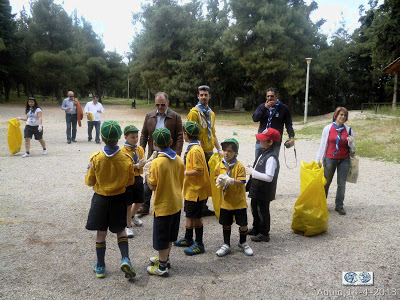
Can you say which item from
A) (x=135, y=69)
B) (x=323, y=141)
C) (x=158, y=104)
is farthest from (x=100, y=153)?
(x=135, y=69)

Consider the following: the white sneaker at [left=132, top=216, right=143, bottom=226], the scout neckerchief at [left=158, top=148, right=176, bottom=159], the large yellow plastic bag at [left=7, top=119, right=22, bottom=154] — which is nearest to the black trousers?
the scout neckerchief at [left=158, top=148, right=176, bottom=159]

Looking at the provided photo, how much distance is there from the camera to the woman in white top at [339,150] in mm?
4859

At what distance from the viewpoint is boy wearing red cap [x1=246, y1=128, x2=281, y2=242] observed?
356 cm

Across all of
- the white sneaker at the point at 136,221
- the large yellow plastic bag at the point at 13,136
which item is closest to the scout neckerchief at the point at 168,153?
the white sneaker at the point at 136,221

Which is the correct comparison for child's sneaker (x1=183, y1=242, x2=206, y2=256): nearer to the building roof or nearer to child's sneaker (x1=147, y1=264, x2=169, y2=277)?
child's sneaker (x1=147, y1=264, x2=169, y2=277)

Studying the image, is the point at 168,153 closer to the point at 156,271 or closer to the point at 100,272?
the point at 156,271

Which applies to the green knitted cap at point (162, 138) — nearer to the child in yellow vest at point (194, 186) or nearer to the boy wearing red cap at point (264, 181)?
the child in yellow vest at point (194, 186)

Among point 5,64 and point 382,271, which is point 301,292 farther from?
point 5,64

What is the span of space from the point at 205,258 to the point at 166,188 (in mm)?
1055

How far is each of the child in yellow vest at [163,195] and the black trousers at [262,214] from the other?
127 centimetres

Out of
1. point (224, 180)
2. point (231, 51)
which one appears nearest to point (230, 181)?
point (224, 180)

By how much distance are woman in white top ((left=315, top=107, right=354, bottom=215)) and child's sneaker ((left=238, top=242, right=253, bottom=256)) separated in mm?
2112

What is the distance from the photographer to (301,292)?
9.18ft

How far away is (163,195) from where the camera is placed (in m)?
3.00
